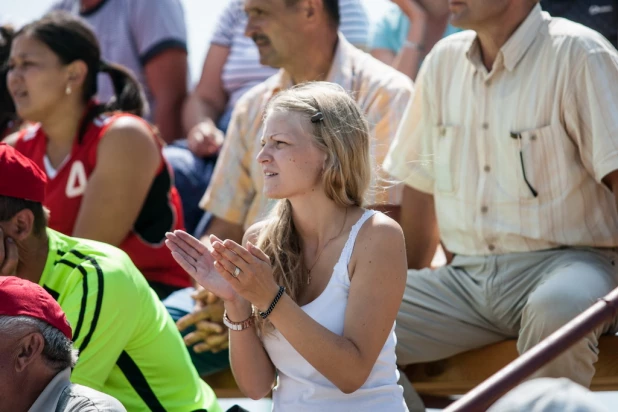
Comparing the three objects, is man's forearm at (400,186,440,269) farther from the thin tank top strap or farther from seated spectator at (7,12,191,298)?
the thin tank top strap

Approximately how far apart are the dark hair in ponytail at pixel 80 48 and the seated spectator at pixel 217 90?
53 centimetres

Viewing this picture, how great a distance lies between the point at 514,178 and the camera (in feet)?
13.2

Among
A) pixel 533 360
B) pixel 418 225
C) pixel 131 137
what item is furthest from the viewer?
pixel 131 137

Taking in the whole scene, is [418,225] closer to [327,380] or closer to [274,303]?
[327,380]

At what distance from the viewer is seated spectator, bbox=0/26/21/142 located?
18.4 ft

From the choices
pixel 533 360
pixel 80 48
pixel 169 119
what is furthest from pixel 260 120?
pixel 533 360

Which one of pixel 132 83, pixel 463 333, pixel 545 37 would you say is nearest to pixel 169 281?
pixel 132 83

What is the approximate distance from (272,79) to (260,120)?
266 millimetres

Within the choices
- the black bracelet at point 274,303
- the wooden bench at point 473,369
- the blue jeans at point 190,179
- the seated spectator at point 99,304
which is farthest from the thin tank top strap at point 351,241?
the blue jeans at point 190,179

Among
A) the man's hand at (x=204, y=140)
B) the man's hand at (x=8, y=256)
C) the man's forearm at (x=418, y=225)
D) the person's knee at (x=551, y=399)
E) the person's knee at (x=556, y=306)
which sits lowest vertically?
the man's hand at (x=204, y=140)

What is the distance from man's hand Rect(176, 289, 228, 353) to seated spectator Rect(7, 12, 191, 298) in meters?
0.44

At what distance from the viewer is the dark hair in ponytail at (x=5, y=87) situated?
18.4ft

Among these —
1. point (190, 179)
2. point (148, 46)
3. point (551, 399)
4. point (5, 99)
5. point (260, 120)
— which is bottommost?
point (190, 179)

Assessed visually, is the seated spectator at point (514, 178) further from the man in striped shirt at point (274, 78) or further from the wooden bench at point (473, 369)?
the man in striped shirt at point (274, 78)
